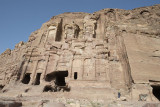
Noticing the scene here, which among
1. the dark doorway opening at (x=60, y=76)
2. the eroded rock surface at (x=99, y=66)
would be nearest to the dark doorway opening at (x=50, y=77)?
the eroded rock surface at (x=99, y=66)

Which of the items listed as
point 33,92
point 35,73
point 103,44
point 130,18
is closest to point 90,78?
point 103,44

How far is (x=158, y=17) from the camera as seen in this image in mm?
25234

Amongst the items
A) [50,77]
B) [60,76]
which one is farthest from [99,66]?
[50,77]

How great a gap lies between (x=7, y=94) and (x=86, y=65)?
10.4 metres

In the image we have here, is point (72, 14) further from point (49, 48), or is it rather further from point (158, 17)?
point (158, 17)

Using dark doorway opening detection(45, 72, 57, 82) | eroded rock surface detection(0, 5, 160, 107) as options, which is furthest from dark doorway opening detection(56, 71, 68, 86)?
dark doorway opening detection(45, 72, 57, 82)

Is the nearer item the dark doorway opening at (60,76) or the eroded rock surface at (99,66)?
the eroded rock surface at (99,66)

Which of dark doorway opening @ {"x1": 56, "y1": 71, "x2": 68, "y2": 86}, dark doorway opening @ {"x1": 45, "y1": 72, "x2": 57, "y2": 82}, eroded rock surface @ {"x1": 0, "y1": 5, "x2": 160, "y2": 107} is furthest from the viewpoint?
dark doorway opening @ {"x1": 56, "y1": 71, "x2": 68, "y2": 86}

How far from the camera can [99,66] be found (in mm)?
18094

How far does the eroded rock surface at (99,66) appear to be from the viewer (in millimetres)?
14609

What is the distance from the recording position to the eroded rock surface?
14609 millimetres

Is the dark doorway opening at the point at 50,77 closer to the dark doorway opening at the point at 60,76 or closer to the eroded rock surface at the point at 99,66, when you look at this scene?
the eroded rock surface at the point at 99,66

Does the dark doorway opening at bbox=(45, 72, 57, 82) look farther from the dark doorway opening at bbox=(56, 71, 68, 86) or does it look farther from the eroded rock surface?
the dark doorway opening at bbox=(56, 71, 68, 86)

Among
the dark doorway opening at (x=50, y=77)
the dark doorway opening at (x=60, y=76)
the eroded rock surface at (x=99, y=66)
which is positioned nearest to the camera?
the eroded rock surface at (x=99, y=66)
